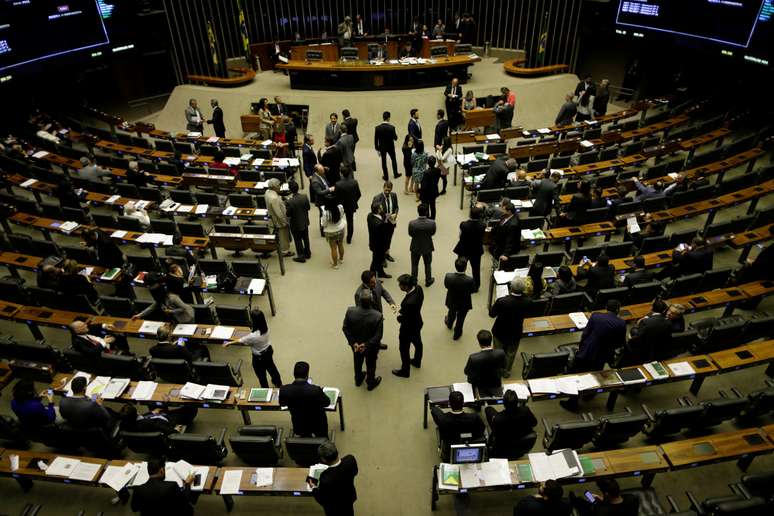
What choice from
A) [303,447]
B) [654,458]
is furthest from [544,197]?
[303,447]

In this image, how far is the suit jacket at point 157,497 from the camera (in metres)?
4.16

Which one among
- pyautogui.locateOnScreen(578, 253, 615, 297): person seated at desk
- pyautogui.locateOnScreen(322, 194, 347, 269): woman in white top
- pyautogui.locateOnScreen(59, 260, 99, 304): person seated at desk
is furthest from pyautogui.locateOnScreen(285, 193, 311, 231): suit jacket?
pyautogui.locateOnScreen(578, 253, 615, 297): person seated at desk

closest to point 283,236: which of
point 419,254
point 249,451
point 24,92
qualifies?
point 419,254

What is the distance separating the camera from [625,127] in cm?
1325

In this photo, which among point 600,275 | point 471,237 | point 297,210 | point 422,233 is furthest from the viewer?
point 297,210

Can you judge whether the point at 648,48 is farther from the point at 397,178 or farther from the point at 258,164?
the point at 258,164

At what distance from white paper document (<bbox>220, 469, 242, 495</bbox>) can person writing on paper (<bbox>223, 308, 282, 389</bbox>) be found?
1.32 m

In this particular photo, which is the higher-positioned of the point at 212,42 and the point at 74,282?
the point at 212,42

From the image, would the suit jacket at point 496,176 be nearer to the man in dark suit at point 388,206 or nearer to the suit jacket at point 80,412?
the man in dark suit at point 388,206

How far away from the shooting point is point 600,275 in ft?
22.6

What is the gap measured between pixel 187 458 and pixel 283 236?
446cm

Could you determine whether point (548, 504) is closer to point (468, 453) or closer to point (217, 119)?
point (468, 453)

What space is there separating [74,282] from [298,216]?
3.47 metres

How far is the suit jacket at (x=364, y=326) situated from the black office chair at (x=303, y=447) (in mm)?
1389
